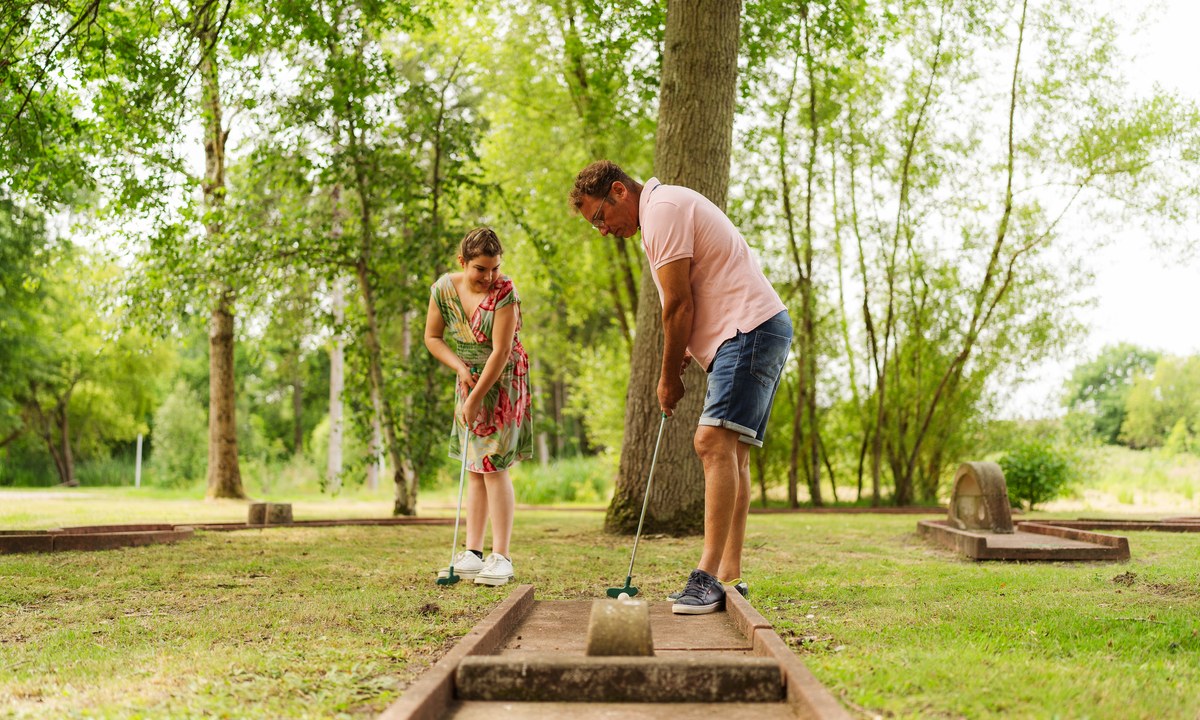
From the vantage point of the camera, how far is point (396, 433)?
11180 mm

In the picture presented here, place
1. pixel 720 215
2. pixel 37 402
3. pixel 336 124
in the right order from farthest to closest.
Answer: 1. pixel 37 402
2. pixel 336 124
3. pixel 720 215

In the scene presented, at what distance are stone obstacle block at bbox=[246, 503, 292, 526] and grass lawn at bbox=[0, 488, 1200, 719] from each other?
1.88m

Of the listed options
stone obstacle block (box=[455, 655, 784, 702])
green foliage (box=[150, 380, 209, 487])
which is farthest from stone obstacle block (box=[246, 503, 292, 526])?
green foliage (box=[150, 380, 209, 487])

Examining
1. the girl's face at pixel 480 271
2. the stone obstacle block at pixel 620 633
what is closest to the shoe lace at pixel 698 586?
the stone obstacle block at pixel 620 633

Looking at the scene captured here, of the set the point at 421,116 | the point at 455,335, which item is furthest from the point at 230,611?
the point at 421,116

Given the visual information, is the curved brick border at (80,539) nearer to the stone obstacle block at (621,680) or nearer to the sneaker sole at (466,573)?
the sneaker sole at (466,573)

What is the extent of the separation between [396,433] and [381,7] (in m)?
4.44

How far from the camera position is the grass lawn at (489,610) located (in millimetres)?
2678

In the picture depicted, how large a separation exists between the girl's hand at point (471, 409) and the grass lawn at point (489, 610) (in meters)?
0.84

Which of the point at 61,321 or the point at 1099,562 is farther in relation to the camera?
the point at 61,321

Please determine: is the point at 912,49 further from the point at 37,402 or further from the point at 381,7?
the point at 37,402

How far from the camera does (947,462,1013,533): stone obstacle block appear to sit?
755cm

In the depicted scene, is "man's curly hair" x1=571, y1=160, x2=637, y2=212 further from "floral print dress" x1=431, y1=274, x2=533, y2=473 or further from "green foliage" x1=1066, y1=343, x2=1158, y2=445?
"green foliage" x1=1066, y1=343, x2=1158, y2=445

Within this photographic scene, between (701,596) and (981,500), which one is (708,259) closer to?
(701,596)
